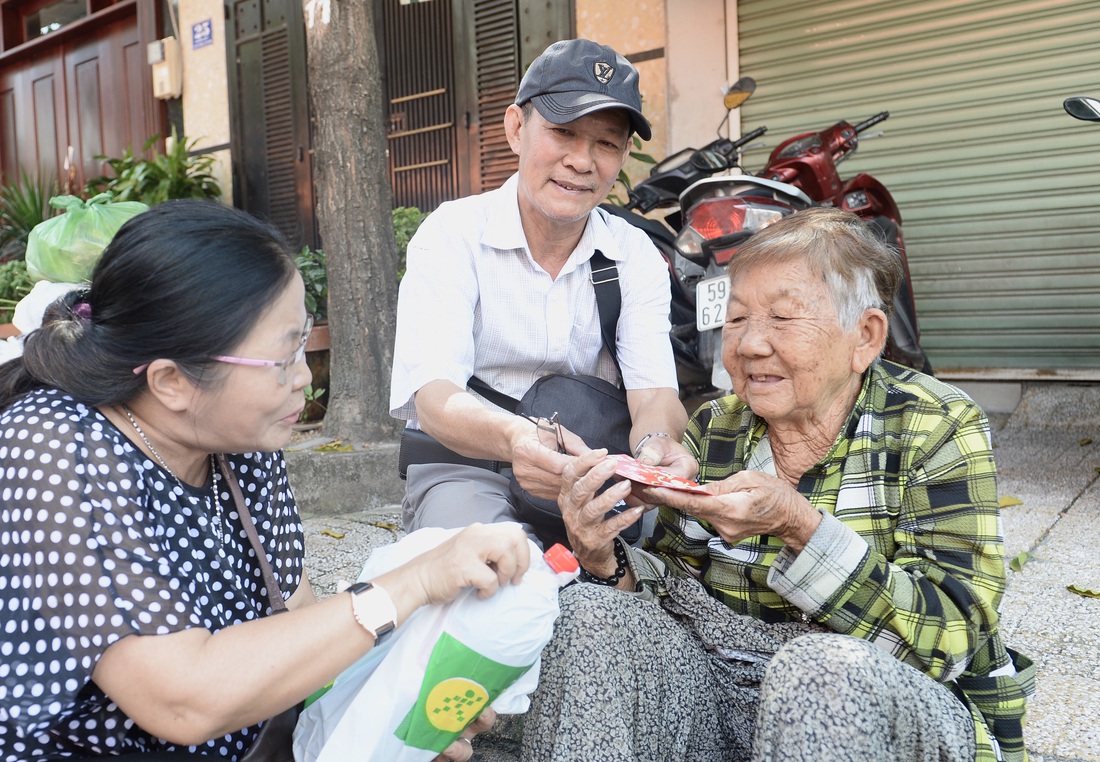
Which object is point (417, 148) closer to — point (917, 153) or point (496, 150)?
point (496, 150)

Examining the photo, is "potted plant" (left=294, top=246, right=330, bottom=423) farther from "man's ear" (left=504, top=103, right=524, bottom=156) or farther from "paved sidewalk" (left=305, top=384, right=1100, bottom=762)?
"man's ear" (left=504, top=103, right=524, bottom=156)

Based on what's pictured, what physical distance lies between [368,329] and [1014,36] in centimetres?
405

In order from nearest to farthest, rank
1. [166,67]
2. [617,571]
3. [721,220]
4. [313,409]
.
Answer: [617,571] < [721,220] < [313,409] < [166,67]

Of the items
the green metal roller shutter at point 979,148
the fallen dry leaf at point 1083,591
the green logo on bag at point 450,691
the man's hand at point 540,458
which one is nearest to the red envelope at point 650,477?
the man's hand at point 540,458

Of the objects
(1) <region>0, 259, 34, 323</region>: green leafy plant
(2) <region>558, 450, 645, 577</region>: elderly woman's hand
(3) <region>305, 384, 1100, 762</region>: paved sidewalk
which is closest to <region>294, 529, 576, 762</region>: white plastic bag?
(2) <region>558, 450, 645, 577</region>: elderly woman's hand

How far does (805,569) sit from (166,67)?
9898 mm

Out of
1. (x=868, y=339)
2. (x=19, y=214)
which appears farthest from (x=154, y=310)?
(x=19, y=214)

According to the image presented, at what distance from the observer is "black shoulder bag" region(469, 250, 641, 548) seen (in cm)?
236

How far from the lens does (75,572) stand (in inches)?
55.6

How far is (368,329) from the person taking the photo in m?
5.09

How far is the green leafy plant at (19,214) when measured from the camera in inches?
387

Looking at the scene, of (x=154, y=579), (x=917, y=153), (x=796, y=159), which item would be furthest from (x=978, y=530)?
(x=917, y=153)

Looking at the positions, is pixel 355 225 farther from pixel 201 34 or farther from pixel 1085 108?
pixel 201 34

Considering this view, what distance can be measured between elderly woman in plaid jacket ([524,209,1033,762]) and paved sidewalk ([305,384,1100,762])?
65 cm
